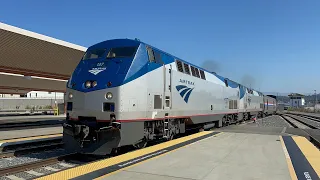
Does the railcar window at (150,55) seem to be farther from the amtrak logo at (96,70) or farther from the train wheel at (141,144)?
the train wheel at (141,144)

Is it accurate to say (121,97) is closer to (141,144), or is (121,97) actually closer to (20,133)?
(141,144)

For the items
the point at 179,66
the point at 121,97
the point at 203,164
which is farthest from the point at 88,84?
the point at 179,66

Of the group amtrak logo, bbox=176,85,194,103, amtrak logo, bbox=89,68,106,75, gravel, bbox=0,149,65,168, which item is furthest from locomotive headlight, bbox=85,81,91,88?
amtrak logo, bbox=176,85,194,103

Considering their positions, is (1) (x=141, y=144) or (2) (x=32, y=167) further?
(1) (x=141, y=144)

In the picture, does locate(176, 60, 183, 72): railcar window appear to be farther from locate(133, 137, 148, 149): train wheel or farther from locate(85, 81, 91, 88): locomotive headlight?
locate(85, 81, 91, 88): locomotive headlight

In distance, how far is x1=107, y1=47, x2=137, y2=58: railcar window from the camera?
9894 mm

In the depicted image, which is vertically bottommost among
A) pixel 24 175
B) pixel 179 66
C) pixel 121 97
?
pixel 24 175

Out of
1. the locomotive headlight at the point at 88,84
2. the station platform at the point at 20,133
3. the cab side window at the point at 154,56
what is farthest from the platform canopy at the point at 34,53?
the cab side window at the point at 154,56

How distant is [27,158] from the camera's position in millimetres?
9680

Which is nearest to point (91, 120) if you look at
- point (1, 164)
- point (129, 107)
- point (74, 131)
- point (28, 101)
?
point (74, 131)

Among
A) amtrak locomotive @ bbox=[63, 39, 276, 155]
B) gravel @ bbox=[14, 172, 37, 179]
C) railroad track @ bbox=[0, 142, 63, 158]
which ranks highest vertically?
amtrak locomotive @ bbox=[63, 39, 276, 155]

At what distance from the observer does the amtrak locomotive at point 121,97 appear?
8.87 m

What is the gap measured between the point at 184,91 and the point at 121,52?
4.35 meters

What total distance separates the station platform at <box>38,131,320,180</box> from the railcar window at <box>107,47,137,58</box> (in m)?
3.24
